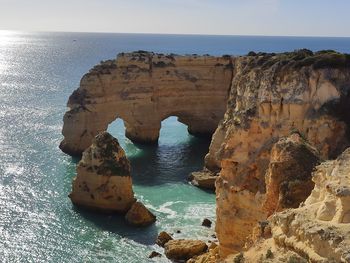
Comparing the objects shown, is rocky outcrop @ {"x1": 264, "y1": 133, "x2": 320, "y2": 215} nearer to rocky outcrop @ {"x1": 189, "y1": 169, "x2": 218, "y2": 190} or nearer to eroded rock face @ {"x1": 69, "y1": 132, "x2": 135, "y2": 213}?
eroded rock face @ {"x1": 69, "y1": 132, "x2": 135, "y2": 213}

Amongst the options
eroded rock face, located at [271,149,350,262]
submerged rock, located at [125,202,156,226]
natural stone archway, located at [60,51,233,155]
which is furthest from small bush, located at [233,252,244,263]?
natural stone archway, located at [60,51,233,155]

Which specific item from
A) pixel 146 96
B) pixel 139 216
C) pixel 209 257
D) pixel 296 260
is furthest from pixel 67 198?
pixel 296 260

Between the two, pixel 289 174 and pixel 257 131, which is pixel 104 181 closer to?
pixel 257 131

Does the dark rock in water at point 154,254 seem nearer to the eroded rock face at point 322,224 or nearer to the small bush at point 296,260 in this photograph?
the eroded rock face at point 322,224

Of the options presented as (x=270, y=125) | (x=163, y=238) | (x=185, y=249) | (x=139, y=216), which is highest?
(x=270, y=125)

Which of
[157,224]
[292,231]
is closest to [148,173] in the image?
[157,224]

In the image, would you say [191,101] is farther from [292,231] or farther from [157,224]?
[292,231]
